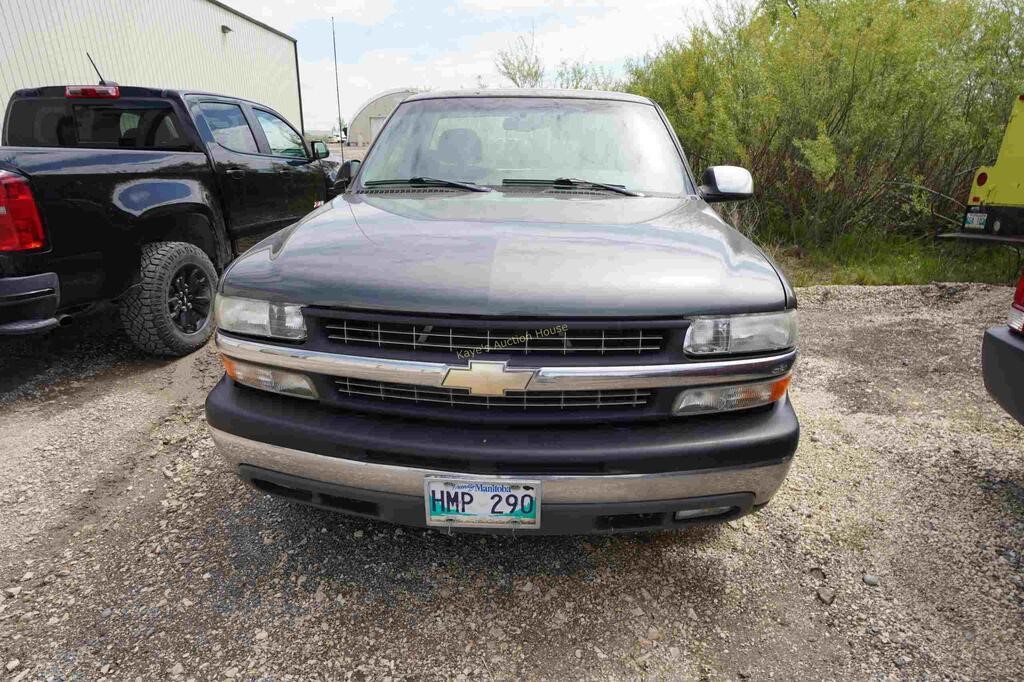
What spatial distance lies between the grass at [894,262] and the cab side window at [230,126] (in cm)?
528

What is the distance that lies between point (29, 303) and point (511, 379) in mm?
2890

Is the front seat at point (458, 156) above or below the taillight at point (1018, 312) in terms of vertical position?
above

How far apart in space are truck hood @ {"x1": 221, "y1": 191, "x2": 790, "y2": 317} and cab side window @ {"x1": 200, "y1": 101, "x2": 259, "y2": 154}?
10.6 feet

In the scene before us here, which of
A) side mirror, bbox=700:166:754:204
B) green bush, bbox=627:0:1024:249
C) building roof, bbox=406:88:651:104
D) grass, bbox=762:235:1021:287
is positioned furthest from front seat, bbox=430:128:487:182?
green bush, bbox=627:0:1024:249

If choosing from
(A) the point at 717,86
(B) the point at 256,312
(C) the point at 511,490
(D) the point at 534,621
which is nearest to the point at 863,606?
(D) the point at 534,621

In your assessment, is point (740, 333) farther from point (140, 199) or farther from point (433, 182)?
point (140, 199)

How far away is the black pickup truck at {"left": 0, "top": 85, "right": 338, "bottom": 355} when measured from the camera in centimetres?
320

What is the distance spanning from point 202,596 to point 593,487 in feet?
4.60

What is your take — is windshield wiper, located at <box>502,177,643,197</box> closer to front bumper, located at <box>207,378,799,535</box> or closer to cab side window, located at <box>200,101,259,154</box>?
front bumper, located at <box>207,378,799,535</box>

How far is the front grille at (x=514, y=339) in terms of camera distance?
1.74 metres

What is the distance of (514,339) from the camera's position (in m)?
1.73

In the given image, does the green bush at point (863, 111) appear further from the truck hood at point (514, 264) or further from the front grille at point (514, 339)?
the front grille at point (514, 339)

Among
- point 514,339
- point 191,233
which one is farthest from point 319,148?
point 514,339

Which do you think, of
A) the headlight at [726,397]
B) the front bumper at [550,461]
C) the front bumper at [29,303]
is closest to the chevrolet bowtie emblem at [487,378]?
the front bumper at [550,461]
